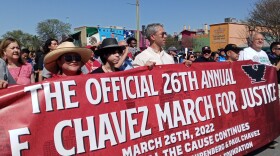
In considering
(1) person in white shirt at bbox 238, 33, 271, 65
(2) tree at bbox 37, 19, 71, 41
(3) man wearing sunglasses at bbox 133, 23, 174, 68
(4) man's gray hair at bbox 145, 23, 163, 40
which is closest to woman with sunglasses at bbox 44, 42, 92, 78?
(3) man wearing sunglasses at bbox 133, 23, 174, 68

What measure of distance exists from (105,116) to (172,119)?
3.04 ft

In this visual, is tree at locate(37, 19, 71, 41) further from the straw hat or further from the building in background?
the straw hat

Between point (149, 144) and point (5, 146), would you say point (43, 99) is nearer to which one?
point (5, 146)

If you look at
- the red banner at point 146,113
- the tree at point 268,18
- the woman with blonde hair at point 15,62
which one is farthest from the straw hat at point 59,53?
the tree at point 268,18


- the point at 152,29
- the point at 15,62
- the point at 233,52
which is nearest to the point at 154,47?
the point at 152,29

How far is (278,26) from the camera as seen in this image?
3203 cm

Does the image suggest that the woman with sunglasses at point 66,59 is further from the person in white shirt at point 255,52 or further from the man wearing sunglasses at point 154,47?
the person in white shirt at point 255,52

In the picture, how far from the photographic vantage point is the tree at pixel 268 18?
100 feet

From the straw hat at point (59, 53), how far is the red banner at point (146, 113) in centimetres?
36

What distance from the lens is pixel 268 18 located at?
31531mm

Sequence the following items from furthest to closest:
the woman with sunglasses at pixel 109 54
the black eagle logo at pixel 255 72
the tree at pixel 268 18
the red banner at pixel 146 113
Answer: the tree at pixel 268 18, the black eagle logo at pixel 255 72, the woman with sunglasses at pixel 109 54, the red banner at pixel 146 113

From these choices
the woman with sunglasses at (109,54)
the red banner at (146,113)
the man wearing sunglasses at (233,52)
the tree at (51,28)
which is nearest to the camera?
the red banner at (146,113)

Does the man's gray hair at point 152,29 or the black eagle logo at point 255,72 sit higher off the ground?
the man's gray hair at point 152,29

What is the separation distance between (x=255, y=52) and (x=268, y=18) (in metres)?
28.5
